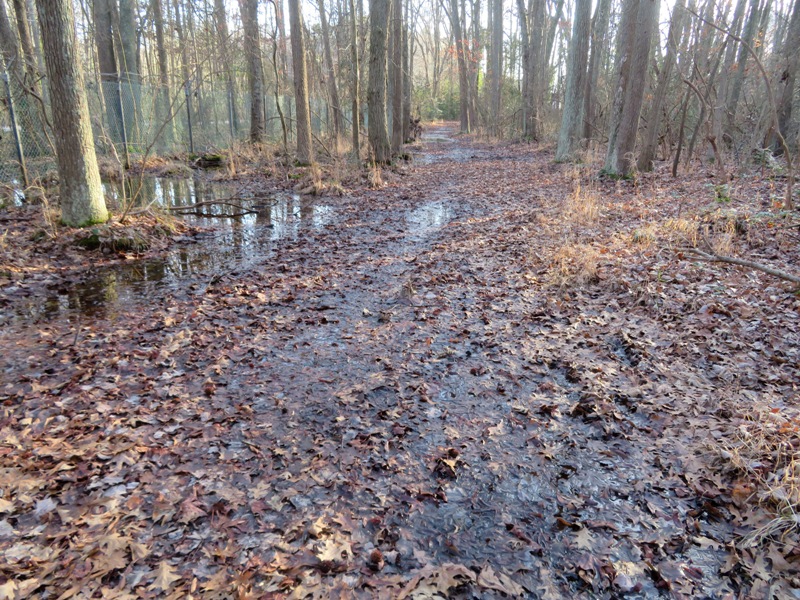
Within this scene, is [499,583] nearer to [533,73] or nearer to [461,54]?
[533,73]

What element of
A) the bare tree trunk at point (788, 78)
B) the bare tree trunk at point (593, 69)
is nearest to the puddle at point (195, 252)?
the bare tree trunk at point (788, 78)

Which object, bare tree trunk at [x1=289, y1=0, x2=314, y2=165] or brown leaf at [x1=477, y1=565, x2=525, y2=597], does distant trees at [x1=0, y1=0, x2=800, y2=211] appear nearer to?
bare tree trunk at [x1=289, y1=0, x2=314, y2=165]

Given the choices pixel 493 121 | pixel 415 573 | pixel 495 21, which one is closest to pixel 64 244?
pixel 415 573

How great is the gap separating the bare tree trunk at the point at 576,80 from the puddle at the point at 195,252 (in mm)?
9656

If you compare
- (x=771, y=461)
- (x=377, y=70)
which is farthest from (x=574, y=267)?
(x=377, y=70)

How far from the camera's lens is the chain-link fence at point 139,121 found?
10.8 m

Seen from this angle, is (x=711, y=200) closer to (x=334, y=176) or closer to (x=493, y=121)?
(x=334, y=176)

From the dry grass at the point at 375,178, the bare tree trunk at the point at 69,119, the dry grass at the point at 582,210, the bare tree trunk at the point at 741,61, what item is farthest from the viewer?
the dry grass at the point at 375,178

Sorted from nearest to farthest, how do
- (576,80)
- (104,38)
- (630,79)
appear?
(630,79) < (576,80) < (104,38)

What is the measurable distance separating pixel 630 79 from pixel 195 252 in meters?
10.7

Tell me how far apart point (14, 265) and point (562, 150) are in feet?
52.4

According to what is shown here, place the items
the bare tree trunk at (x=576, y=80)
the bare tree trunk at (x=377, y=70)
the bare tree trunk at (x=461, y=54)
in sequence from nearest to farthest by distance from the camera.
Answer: the bare tree trunk at (x=377, y=70)
the bare tree trunk at (x=576, y=80)
the bare tree trunk at (x=461, y=54)

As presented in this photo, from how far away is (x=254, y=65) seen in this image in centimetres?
1759

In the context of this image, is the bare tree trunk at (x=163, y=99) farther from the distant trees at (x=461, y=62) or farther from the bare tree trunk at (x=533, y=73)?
the bare tree trunk at (x=533, y=73)
